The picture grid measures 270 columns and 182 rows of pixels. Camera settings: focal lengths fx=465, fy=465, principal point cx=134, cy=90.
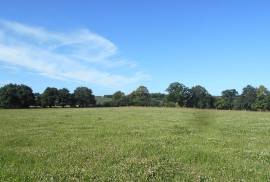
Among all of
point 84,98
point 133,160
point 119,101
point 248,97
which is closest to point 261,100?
point 248,97

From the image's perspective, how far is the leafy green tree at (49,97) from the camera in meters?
163

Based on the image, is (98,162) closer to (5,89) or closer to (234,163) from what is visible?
(234,163)

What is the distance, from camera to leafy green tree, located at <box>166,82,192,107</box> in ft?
622

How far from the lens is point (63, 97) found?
16712cm

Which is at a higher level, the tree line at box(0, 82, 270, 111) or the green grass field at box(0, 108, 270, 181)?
the tree line at box(0, 82, 270, 111)

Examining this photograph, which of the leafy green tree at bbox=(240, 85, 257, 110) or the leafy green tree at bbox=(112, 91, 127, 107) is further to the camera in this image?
the leafy green tree at bbox=(112, 91, 127, 107)

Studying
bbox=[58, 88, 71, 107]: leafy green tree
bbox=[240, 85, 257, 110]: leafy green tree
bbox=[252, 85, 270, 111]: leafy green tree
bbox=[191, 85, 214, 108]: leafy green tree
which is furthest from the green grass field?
bbox=[191, 85, 214, 108]: leafy green tree

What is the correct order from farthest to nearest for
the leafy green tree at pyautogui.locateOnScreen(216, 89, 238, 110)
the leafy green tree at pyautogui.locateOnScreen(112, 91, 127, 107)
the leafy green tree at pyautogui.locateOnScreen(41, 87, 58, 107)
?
the leafy green tree at pyautogui.locateOnScreen(216, 89, 238, 110), the leafy green tree at pyautogui.locateOnScreen(112, 91, 127, 107), the leafy green tree at pyautogui.locateOnScreen(41, 87, 58, 107)

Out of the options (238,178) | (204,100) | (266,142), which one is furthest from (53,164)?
(204,100)

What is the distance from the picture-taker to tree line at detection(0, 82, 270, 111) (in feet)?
513

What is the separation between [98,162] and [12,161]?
3368 millimetres

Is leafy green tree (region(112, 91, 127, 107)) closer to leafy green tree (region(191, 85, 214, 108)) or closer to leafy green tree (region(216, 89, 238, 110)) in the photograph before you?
leafy green tree (region(191, 85, 214, 108))

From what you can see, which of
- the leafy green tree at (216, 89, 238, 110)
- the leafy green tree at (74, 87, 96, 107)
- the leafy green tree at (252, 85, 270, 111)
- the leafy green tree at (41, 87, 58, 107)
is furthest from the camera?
the leafy green tree at (216, 89, 238, 110)

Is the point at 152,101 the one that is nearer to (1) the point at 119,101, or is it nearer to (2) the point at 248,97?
(1) the point at 119,101
